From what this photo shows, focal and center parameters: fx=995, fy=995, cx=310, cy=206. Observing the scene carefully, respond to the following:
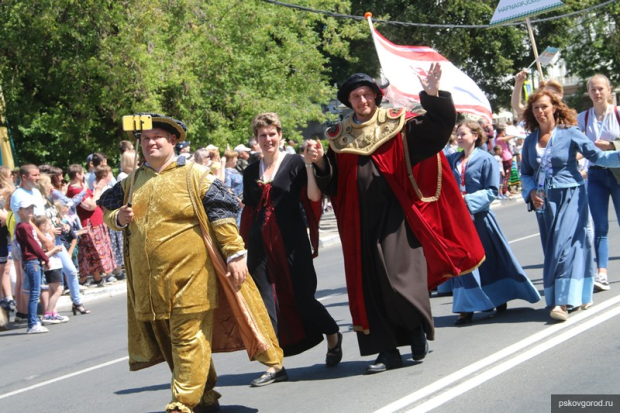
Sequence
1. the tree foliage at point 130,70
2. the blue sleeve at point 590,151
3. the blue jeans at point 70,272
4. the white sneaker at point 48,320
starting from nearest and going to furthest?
the blue sleeve at point 590,151, the white sneaker at point 48,320, the blue jeans at point 70,272, the tree foliage at point 130,70

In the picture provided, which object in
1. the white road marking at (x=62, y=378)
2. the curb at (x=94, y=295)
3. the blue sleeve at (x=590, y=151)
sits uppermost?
the blue sleeve at (x=590, y=151)

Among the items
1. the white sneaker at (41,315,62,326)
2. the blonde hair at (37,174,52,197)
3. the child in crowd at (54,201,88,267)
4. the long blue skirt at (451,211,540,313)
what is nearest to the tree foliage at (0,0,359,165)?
the child in crowd at (54,201,88,267)

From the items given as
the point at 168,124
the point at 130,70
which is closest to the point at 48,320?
the point at 168,124

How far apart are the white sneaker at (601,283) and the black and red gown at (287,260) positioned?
3.39 m

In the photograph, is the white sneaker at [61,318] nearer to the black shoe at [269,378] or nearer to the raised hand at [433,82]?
the black shoe at [269,378]

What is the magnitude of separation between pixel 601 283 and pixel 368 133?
369 cm

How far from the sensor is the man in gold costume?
6.08m

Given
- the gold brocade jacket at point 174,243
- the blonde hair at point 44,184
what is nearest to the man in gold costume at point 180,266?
the gold brocade jacket at point 174,243

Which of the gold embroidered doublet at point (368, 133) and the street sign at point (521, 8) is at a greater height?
the street sign at point (521, 8)

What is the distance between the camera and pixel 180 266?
6102 millimetres

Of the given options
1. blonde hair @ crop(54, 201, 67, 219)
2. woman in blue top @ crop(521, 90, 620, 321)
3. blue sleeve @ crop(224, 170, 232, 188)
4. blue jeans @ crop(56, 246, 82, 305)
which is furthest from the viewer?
blue sleeve @ crop(224, 170, 232, 188)

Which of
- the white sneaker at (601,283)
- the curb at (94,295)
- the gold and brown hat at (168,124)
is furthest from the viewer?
the curb at (94,295)

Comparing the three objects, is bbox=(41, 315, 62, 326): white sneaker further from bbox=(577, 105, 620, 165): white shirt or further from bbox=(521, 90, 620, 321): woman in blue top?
bbox=(577, 105, 620, 165): white shirt

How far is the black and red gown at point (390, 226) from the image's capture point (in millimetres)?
7180
